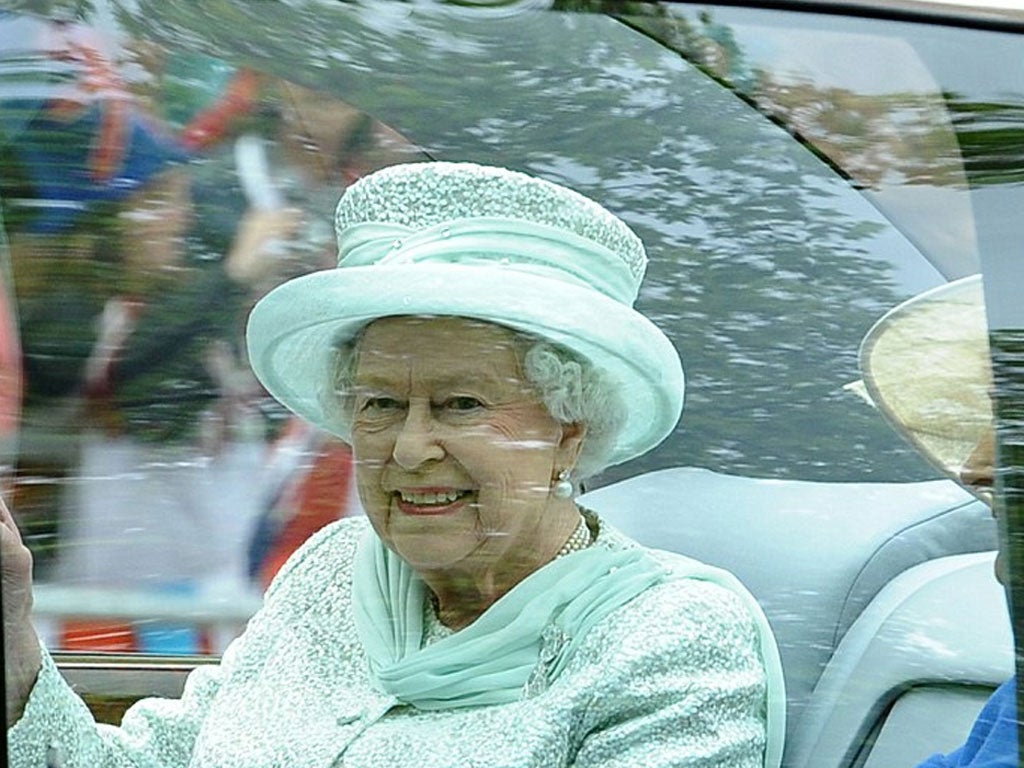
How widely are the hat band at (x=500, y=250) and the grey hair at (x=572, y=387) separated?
8 cm

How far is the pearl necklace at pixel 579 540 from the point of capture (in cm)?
205

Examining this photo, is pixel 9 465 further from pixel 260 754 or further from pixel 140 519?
pixel 260 754

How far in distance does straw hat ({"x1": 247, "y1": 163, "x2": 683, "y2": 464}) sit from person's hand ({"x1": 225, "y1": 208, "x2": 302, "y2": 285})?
0.03m

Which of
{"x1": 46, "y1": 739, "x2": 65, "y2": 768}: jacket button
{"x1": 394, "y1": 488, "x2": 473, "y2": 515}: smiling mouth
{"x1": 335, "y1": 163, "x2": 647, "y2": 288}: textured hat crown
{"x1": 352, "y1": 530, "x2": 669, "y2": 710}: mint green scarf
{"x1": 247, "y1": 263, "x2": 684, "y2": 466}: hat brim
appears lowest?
{"x1": 46, "y1": 739, "x2": 65, "y2": 768}: jacket button

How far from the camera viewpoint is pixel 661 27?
1.90m

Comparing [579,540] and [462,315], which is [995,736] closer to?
[579,540]

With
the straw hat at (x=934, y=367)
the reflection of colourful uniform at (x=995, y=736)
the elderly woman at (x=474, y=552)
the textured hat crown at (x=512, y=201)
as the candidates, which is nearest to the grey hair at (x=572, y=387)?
the elderly woman at (x=474, y=552)

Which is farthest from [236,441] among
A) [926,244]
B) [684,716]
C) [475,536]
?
[926,244]

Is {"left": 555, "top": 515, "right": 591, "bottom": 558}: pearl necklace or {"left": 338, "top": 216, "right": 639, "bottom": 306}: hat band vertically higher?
{"left": 338, "top": 216, "right": 639, "bottom": 306}: hat band

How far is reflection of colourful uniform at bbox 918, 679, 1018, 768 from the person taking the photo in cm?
193

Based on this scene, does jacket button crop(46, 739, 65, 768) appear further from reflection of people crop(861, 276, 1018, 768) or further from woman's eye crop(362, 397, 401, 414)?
reflection of people crop(861, 276, 1018, 768)

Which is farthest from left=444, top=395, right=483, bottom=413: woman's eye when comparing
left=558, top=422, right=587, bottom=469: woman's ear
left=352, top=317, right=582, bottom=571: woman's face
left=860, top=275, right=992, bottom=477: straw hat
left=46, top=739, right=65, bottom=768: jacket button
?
left=46, top=739, right=65, bottom=768: jacket button

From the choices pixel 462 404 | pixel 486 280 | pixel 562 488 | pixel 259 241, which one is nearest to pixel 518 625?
pixel 562 488

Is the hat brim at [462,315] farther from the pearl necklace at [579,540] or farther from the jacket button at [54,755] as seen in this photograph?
the jacket button at [54,755]
